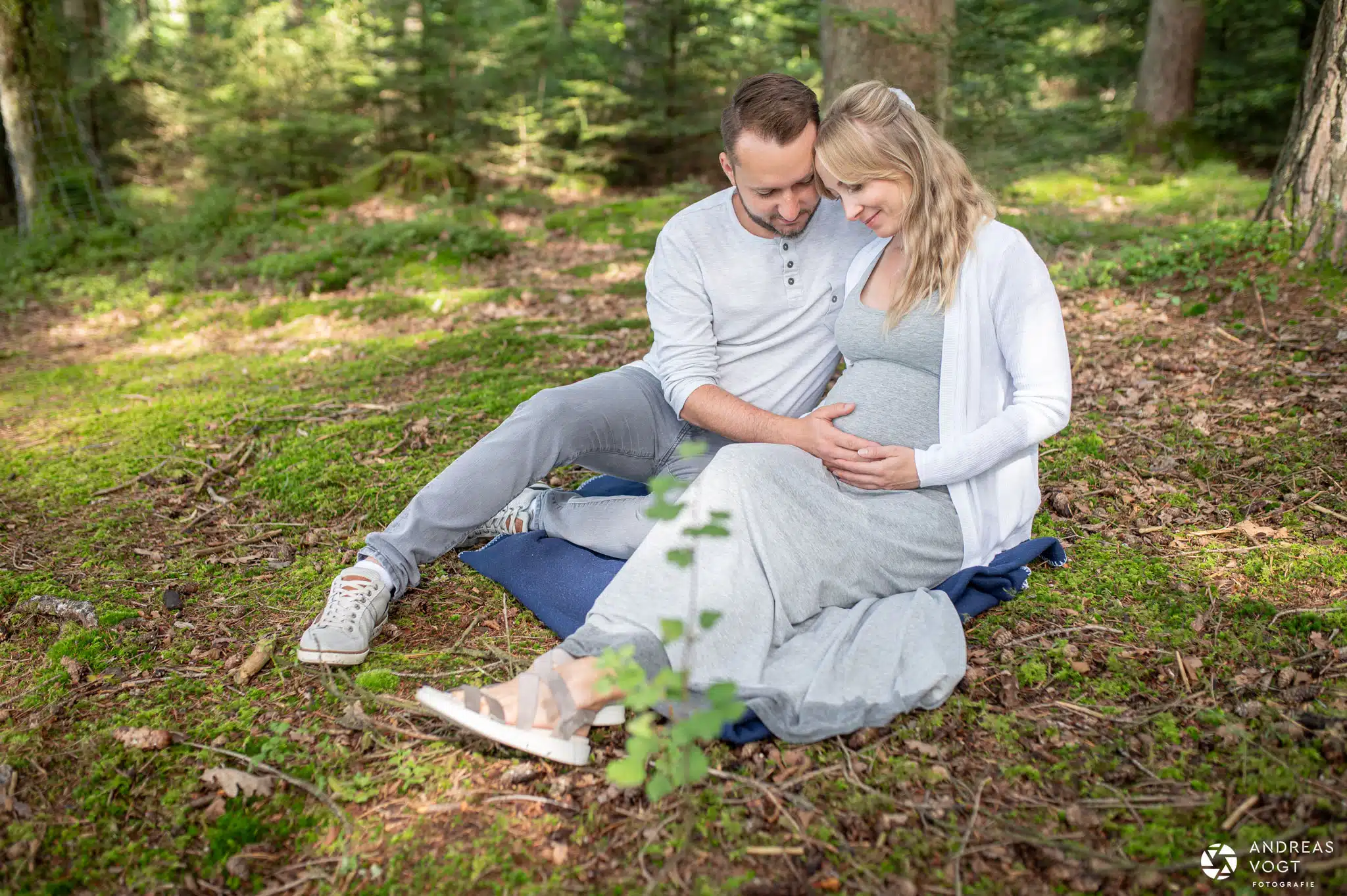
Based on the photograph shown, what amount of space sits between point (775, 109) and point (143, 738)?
9.36 feet

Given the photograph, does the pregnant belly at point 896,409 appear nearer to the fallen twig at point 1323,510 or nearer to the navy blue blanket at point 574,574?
the navy blue blanket at point 574,574

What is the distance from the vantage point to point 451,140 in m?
12.8

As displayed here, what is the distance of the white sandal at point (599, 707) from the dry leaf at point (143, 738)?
110 centimetres

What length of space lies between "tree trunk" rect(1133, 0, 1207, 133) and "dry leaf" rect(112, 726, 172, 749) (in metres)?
14.8

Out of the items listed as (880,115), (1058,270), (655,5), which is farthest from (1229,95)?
(880,115)

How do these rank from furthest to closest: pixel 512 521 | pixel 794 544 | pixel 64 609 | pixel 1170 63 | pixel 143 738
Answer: pixel 1170 63 → pixel 512 521 → pixel 64 609 → pixel 794 544 → pixel 143 738

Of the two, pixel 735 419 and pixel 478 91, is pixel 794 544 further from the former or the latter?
pixel 478 91

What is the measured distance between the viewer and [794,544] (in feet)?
9.02

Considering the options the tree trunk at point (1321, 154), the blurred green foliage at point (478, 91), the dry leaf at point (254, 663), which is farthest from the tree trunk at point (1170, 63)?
the dry leaf at point (254, 663)

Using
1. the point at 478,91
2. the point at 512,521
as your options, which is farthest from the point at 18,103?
the point at 512,521

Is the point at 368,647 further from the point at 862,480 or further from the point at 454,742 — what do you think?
the point at 862,480

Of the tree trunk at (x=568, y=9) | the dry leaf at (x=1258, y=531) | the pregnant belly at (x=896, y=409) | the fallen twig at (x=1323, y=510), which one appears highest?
the tree trunk at (x=568, y=9)

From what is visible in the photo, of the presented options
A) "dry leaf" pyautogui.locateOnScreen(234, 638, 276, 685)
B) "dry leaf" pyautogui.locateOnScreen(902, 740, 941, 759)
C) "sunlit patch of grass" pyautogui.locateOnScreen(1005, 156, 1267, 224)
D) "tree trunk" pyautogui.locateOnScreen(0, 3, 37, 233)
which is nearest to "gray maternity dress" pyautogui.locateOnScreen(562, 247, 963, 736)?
"dry leaf" pyautogui.locateOnScreen(902, 740, 941, 759)

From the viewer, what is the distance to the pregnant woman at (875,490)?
2.51 m
